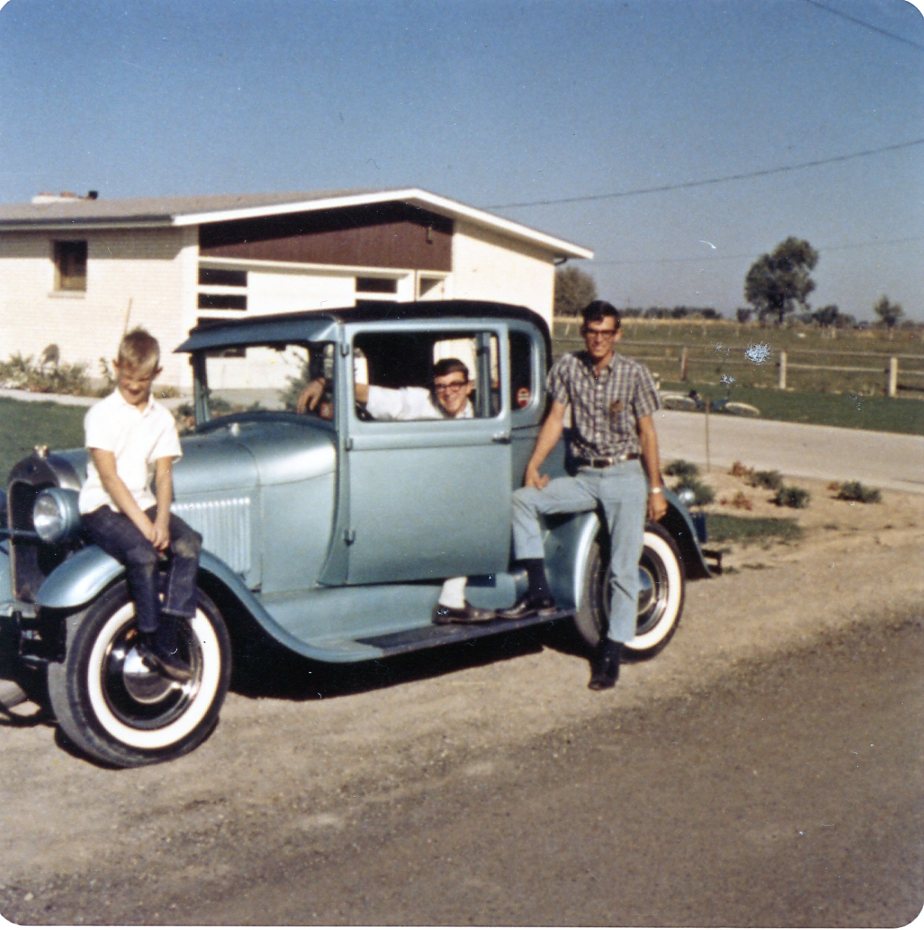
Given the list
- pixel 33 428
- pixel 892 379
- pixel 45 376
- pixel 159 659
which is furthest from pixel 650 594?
pixel 892 379

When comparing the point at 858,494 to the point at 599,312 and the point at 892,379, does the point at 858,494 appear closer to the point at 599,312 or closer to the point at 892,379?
the point at 599,312

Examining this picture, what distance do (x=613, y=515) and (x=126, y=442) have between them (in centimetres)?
243

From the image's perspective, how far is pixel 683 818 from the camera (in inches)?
167

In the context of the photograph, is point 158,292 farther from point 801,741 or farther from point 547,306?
point 801,741

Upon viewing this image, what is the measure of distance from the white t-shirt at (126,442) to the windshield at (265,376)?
3.21 ft

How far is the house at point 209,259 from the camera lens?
21.0 m

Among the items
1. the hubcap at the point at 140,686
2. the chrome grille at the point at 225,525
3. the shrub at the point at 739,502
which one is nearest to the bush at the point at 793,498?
the shrub at the point at 739,502

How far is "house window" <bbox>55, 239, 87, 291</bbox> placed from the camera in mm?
22484

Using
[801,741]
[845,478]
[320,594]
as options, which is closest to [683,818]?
[801,741]

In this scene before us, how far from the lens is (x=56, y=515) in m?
4.79

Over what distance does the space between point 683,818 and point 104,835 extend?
1980 mm

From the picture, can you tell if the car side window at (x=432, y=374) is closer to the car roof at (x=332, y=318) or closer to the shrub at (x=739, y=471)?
the car roof at (x=332, y=318)

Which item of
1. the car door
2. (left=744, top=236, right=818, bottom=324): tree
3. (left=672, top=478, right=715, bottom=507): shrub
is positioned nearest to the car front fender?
the car door

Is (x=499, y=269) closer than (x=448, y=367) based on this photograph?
No
